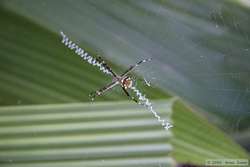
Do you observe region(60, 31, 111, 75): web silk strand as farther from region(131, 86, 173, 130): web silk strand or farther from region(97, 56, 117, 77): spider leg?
region(131, 86, 173, 130): web silk strand

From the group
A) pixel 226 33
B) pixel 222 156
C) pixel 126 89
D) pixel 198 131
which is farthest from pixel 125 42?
pixel 222 156

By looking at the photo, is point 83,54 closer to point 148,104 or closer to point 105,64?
point 105,64

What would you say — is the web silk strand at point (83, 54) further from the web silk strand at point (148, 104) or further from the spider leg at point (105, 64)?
the web silk strand at point (148, 104)

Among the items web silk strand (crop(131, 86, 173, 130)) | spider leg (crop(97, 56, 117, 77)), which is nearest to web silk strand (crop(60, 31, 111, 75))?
spider leg (crop(97, 56, 117, 77))

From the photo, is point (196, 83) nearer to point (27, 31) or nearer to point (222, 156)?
point (222, 156)

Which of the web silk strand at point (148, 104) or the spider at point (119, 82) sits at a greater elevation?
the spider at point (119, 82)

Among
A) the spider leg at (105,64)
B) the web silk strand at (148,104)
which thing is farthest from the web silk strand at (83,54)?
the web silk strand at (148,104)

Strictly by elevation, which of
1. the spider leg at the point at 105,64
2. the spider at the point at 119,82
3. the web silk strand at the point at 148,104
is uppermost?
the spider leg at the point at 105,64

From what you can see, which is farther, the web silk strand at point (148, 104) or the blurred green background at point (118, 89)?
the web silk strand at point (148, 104)
